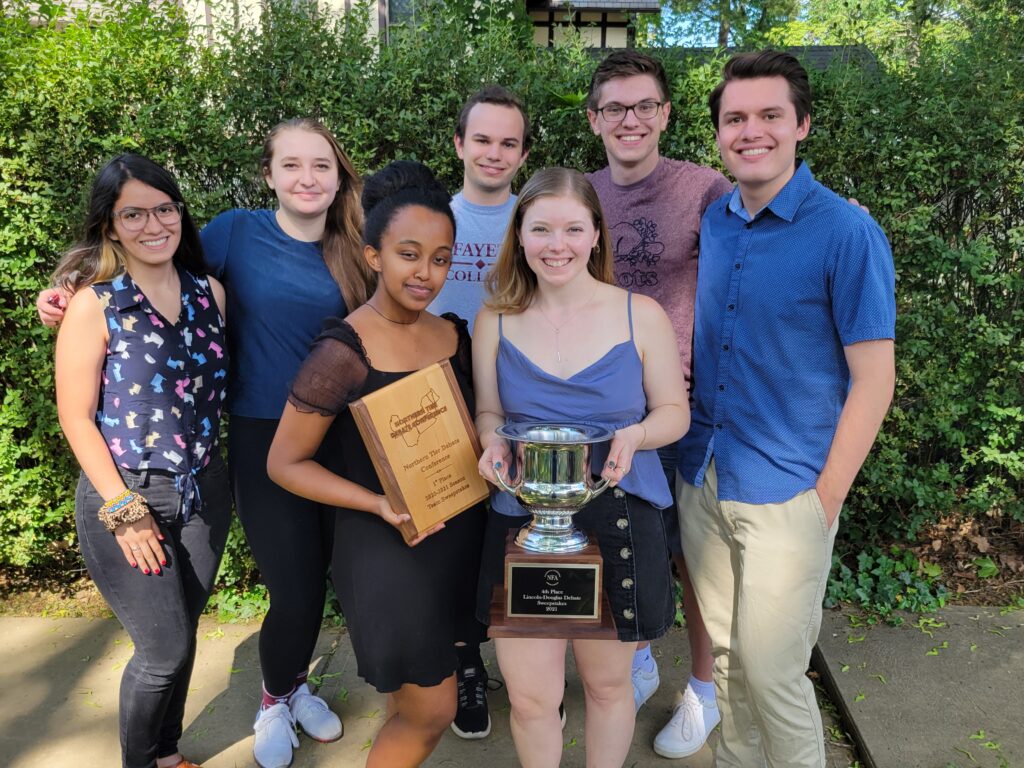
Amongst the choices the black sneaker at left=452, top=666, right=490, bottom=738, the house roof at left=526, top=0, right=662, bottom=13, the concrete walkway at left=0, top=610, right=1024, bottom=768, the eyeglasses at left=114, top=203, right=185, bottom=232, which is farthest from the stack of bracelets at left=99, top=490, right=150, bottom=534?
the house roof at left=526, top=0, right=662, bottom=13

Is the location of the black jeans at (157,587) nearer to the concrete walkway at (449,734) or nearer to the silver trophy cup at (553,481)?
the concrete walkway at (449,734)

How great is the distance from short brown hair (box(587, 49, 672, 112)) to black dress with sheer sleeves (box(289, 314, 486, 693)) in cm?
157

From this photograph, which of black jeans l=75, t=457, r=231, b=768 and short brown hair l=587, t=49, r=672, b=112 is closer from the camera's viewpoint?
black jeans l=75, t=457, r=231, b=768

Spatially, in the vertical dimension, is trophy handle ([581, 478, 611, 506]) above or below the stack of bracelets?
above

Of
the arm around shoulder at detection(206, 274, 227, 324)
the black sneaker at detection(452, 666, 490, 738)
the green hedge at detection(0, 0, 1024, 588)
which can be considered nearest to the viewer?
the arm around shoulder at detection(206, 274, 227, 324)

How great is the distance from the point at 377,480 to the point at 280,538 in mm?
823

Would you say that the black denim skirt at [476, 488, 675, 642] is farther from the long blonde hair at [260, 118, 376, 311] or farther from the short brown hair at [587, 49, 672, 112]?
the short brown hair at [587, 49, 672, 112]

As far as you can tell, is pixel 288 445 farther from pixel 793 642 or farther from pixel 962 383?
pixel 962 383

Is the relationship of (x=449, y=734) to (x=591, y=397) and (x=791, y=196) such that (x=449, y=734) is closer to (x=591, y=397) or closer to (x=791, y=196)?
(x=591, y=397)

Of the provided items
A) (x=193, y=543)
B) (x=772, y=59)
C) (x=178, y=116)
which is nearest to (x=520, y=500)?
(x=193, y=543)

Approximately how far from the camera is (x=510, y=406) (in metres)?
2.35

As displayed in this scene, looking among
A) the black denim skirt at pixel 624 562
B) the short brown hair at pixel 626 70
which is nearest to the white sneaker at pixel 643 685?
the black denim skirt at pixel 624 562

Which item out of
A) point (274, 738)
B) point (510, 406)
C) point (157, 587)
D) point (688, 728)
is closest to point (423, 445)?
point (510, 406)

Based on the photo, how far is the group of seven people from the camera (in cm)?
223
